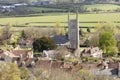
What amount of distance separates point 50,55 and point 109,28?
22.3 meters

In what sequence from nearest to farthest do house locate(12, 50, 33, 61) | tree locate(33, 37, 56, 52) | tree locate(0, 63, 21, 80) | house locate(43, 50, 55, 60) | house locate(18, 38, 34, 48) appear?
tree locate(0, 63, 21, 80), house locate(12, 50, 33, 61), house locate(43, 50, 55, 60), tree locate(33, 37, 56, 52), house locate(18, 38, 34, 48)

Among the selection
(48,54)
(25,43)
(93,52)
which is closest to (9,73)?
(48,54)

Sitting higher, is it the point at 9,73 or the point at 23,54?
the point at 9,73

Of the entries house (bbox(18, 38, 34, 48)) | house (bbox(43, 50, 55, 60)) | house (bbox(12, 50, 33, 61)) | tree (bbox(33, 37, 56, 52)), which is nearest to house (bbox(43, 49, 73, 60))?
house (bbox(43, 50, 55, 60))

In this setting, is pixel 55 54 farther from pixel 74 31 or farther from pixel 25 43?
pixel 25 43

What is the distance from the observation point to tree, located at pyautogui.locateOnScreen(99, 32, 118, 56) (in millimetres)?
54537

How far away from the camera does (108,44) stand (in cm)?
5666

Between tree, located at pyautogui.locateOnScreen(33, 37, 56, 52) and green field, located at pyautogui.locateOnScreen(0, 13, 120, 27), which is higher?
tree, located at pyautogui.locateOnScreen(33, 37, 56, 52)

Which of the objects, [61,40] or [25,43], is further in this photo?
[25,43]

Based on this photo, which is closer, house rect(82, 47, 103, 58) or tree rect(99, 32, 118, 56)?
house rect(82, 47, 103, 58)

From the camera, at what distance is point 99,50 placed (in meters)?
55.3

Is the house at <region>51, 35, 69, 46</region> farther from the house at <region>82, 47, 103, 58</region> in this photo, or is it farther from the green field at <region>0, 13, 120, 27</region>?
the green field at <region>0, 13, 120, 27</region>

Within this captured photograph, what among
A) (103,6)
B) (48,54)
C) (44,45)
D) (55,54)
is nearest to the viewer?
(55,54)

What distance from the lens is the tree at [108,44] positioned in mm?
54537
